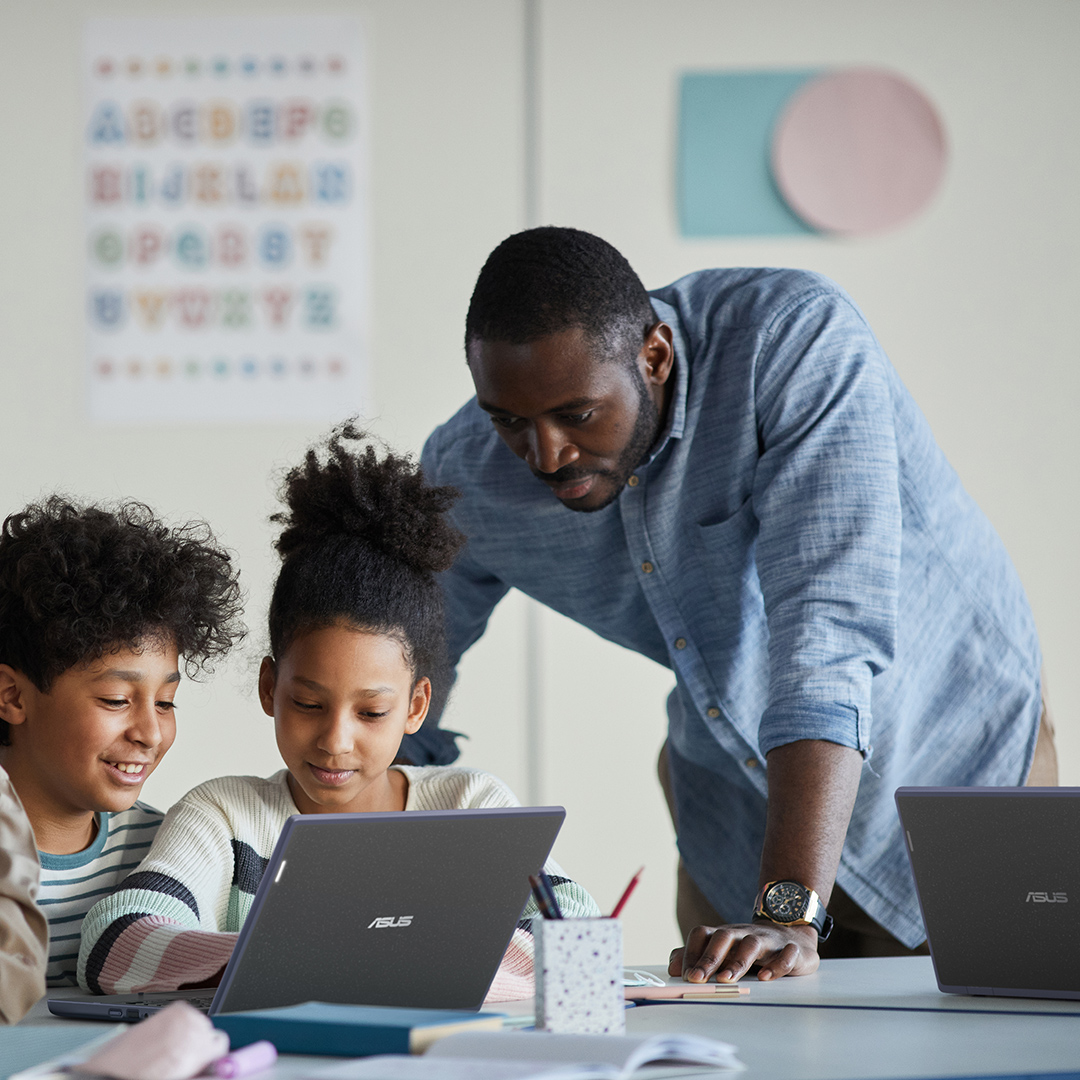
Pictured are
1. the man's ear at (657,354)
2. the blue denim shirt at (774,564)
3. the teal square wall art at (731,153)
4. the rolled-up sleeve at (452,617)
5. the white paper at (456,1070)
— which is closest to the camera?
the white paper at (456,1070)

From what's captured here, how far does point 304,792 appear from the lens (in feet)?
4.87

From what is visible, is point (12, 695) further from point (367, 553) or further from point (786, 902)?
point (786, 902)

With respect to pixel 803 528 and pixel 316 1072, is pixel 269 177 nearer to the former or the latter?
pixel 803 528

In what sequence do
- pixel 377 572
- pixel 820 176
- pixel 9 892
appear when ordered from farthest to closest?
pixel 820 176 → pixel 377 572 → pixel 9 892

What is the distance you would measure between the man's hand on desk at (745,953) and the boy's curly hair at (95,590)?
2.18 ft

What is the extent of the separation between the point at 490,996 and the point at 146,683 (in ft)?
1.86

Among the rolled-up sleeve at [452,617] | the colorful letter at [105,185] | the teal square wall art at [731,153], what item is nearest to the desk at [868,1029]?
the rolled-up sleeve at [452,617]

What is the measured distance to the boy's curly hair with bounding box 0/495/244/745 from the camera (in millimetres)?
1438

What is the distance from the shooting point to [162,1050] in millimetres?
747

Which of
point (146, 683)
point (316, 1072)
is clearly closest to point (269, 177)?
point (146, 683)

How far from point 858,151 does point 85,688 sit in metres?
1.86

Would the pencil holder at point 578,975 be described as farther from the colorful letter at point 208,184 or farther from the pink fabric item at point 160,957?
the colorful letter at point 208,184

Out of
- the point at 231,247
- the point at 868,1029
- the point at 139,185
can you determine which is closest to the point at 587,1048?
the point at 868,1029

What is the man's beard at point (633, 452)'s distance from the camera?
5.05ft
